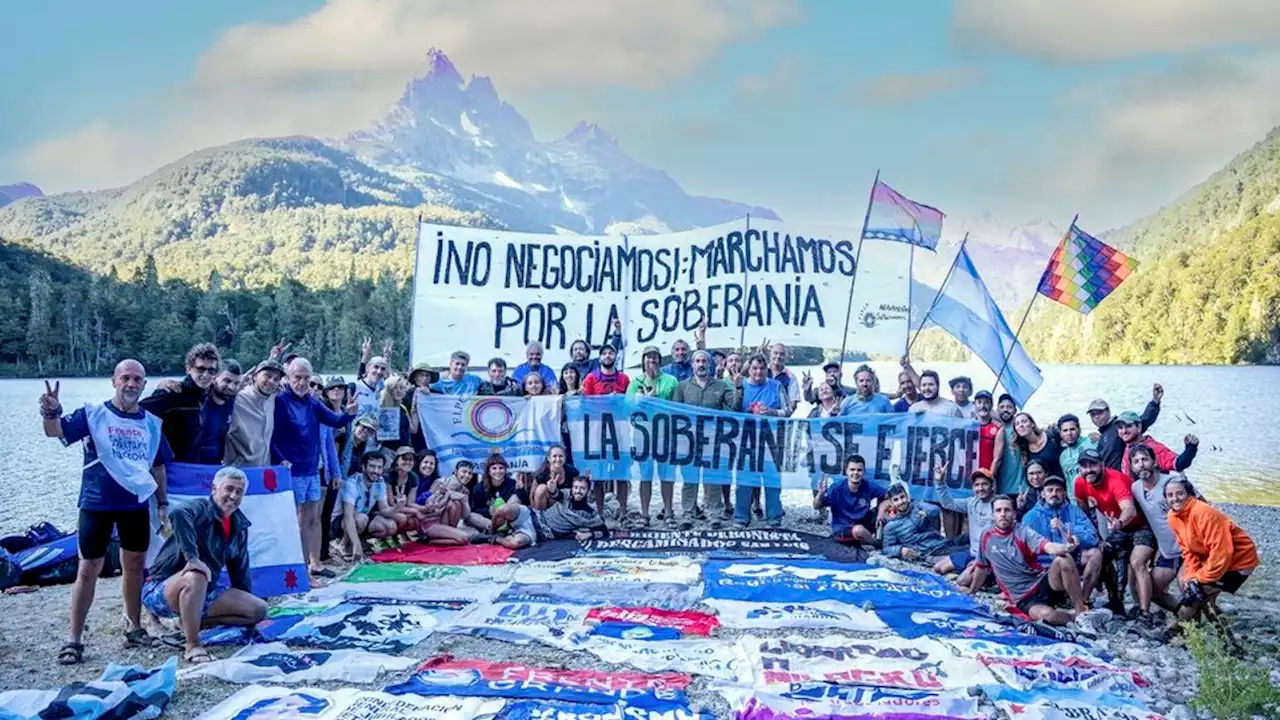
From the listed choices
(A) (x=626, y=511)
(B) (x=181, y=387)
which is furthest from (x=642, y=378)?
(B) (x=181, y=387)

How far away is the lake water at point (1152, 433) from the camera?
64.0ft

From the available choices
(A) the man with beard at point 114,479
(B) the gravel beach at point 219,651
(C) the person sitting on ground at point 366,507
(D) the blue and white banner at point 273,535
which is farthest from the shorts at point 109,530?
(C) the person sitting on ground at point 366,507

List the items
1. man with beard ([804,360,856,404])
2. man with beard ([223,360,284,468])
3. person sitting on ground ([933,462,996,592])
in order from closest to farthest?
man with beard ([223,360,284,468]) < person sitting on ground ([933,462,996,592]) < man with beard ([804,360,856,404])

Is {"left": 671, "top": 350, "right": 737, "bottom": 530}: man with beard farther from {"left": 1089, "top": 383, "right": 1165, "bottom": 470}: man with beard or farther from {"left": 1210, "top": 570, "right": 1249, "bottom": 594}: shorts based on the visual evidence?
{"left": 1210, "top": 570, "right": 1249, "bottom": 594}: shorts

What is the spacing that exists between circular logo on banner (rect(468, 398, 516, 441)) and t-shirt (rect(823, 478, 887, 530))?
13.2 feet

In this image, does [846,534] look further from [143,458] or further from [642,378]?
[143,458]

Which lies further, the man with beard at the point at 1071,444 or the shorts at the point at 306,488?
the man with beard at the point at 1071,444

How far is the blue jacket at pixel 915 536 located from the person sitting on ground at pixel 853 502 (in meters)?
0.32

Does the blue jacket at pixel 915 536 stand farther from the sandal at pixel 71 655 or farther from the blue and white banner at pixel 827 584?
the sandal at pixel 71 655

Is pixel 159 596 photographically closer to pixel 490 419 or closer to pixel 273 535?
pixel 273 535

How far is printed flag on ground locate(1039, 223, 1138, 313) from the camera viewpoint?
1112 cm

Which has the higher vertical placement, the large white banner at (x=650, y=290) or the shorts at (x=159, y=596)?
the large white banner at (x=650, y=290)

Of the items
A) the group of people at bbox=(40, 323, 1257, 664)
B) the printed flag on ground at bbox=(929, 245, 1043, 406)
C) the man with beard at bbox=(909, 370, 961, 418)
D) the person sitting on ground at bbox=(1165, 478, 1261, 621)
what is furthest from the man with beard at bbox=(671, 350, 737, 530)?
the person sitting on ground at bbox=(1165, 478, 1261, 621)

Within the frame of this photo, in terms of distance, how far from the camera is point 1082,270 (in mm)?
11195
